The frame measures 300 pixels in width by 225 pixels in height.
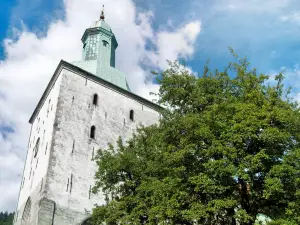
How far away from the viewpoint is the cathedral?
19.6 metres

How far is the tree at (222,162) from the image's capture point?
464 inches

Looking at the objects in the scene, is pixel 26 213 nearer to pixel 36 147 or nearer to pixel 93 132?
pixel 36 147

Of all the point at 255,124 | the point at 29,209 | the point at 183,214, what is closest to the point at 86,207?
the point at 29,209

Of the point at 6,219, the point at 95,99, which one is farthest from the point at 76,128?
the point at 6,219

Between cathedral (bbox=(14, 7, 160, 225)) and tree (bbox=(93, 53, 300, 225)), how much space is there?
4.94m

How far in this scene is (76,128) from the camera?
22.3m

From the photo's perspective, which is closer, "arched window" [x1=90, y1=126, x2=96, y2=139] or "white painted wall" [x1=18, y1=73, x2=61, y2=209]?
"white painted wall" [x1=18, y1=73, x2=61, y2=209]

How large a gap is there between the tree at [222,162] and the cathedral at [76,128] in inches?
194

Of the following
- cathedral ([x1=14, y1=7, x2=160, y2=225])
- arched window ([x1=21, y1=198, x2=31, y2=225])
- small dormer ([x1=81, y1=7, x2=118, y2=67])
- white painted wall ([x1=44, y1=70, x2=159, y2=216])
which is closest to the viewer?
cathedral ([x1=14, y1=7, x2=160, y2=225])

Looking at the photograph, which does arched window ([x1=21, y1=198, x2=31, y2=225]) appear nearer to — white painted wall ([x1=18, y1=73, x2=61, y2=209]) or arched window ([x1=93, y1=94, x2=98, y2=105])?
white painted wall ([x1=18, y1=73, x2=61, y2=209])

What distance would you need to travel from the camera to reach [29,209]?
21328 mm

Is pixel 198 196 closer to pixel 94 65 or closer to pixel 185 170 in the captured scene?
pixel 185 170

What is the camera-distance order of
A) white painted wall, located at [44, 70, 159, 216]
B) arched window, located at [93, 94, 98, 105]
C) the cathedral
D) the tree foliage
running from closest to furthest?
the cathedral, white painted wall, located at [44, 70, 159, 216], arched window, located at [93, 94, 98, 105], the tree foliage

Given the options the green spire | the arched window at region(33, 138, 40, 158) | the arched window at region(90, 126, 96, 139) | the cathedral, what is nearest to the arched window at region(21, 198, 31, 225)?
the cathedral
